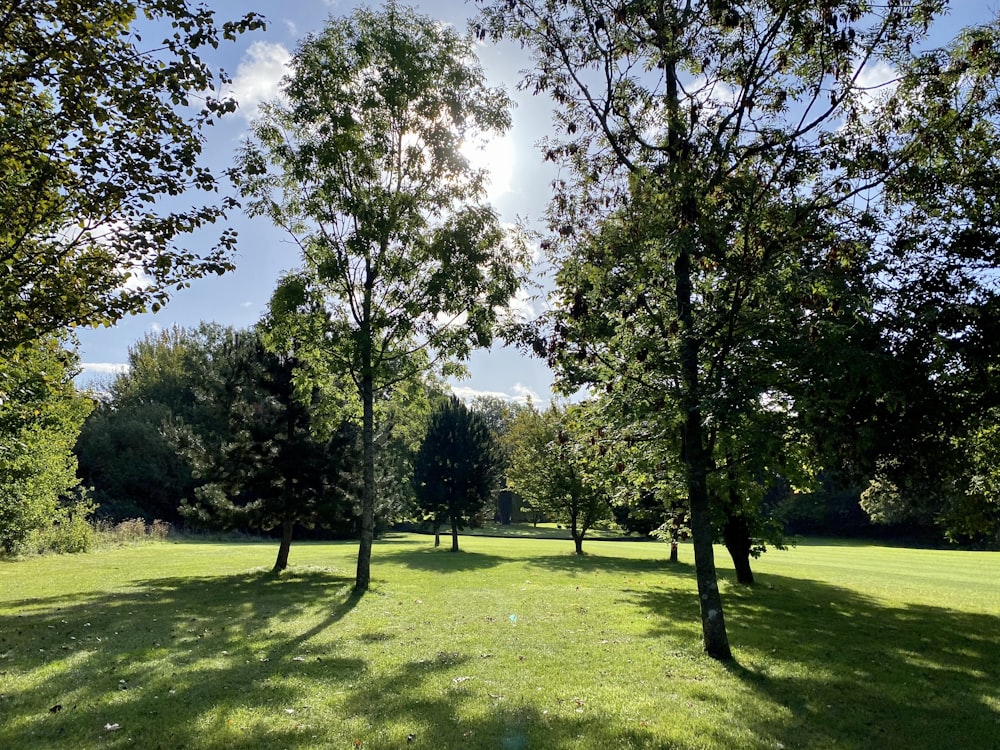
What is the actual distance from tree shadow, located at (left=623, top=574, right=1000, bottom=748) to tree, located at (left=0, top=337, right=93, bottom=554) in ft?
33.0

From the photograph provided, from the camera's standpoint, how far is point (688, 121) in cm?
959

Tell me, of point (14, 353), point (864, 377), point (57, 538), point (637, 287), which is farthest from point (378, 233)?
point (57, 538)

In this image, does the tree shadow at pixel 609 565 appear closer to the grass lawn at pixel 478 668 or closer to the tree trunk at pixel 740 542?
the tree trunk at pixel 740 542

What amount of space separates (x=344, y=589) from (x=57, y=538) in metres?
18.7

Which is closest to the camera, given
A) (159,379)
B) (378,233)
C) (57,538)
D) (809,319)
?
(809,319)

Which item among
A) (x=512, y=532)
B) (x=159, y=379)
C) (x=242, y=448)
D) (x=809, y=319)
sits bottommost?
(x=512, y=532)

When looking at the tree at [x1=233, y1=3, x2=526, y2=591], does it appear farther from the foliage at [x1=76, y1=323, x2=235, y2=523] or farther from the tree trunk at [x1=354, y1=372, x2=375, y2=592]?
the foliage at [x1=76, y1=323, x2=235, y2=523]

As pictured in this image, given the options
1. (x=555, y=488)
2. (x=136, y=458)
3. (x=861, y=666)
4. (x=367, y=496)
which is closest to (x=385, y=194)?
(x=367, y=496)

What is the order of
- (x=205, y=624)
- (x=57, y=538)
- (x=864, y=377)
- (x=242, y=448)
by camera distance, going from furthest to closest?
(x=57, y=538)
(x=242, y=448)
(x=205, y=624)
(x=864, y=377)

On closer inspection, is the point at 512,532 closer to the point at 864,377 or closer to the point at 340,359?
the point at 340,359

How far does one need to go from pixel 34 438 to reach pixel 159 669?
48.1 feet

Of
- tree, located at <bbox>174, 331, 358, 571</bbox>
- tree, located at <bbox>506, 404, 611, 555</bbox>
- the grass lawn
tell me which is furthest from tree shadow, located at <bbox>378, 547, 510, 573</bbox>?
the grass lawn

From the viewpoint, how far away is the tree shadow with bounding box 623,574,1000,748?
609 cm

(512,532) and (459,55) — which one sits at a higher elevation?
(459,55)
